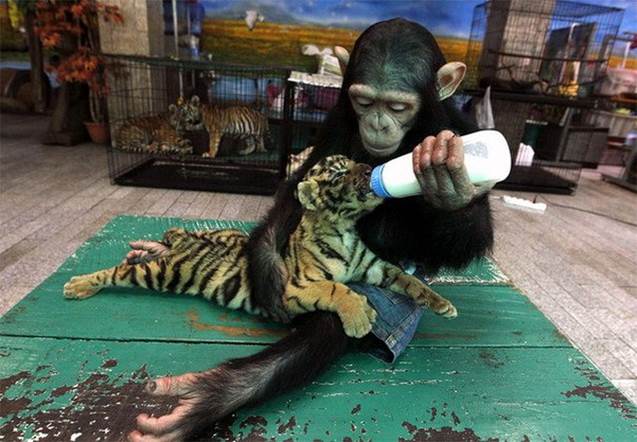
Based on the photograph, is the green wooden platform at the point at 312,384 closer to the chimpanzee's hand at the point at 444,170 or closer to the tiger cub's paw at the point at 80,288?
the tiger cub's paw at the point at 80,288

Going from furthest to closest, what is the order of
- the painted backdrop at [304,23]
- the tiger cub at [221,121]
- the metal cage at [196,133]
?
the painted backdrop at [304,23] → the tiger cub at [221,121] → the metal cage at [196,133]

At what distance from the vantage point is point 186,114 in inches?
158

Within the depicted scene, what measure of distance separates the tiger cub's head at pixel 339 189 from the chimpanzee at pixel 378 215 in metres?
0.10

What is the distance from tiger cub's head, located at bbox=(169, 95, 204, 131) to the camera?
4000 millimetres

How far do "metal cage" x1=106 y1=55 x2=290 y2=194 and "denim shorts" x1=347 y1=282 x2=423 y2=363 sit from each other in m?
2.40

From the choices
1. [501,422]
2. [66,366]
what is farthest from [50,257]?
[501,422]

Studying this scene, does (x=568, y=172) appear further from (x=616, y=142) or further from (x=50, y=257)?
(x=50, y=257)

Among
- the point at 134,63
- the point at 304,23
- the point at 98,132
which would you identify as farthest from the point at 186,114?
the point at 304,23

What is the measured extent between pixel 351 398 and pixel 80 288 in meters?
0.88

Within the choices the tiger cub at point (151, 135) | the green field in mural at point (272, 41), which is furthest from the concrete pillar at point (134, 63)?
the green field in mural at point (272, 41)

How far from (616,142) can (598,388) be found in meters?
6.59

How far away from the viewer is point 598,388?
1103 mm

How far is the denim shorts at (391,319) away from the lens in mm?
1122

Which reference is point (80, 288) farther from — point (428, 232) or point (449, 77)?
point (449, 77)
